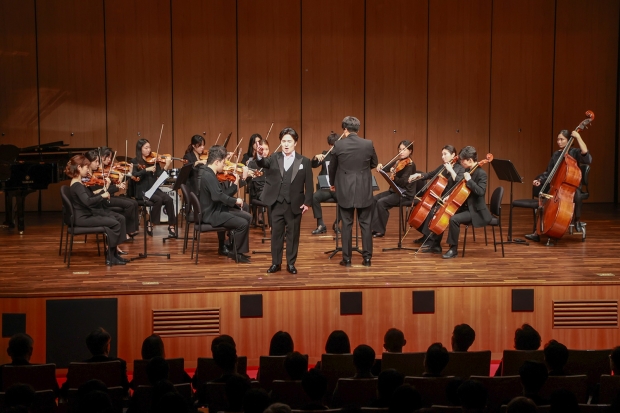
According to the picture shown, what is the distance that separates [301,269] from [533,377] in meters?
3.53

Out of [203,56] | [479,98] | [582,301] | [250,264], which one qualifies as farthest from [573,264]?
A: [203,56]

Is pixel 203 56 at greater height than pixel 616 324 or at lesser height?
greater

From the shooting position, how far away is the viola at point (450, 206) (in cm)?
762

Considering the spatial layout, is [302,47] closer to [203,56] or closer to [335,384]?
[203,56]

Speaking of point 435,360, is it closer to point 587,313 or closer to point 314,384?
point 314,384

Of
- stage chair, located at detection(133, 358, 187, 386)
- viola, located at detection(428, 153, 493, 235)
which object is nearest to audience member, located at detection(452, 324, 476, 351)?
stage chair, located at detection(133, 358, 187, 386)

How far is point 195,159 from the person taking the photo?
9.05 m

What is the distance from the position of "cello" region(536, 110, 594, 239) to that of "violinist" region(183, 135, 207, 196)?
375 cm

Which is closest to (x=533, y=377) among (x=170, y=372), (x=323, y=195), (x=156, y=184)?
(x=170, y=372)

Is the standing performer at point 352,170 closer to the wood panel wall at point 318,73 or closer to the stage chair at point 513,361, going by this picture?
the stage chair at point 513,361

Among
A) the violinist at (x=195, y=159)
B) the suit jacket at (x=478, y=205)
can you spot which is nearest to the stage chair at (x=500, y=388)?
the suit jacket at (x=478, y=205)

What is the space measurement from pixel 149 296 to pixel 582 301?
361cm

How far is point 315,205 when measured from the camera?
9.51 meters

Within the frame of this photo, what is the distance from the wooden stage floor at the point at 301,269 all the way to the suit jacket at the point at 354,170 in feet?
2.14
